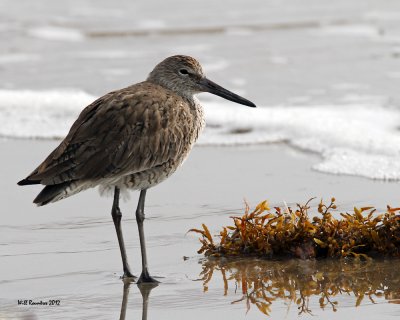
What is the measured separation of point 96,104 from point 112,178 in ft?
1.54

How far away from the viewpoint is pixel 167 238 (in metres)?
6.18

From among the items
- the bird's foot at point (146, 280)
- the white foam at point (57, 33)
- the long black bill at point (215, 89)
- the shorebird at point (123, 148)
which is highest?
the white foam at point (57, 33)

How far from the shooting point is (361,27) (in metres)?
15.1

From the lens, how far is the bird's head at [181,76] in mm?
6324

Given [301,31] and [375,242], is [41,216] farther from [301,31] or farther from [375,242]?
[301,31]

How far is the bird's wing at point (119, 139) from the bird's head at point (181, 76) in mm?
388

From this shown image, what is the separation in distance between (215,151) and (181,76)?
2.25 metres

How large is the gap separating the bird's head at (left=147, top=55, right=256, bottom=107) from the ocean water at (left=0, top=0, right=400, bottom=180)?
1.77 m

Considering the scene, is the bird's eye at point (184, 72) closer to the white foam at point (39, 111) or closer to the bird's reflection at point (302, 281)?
the bird's reflection at point (302, 281)

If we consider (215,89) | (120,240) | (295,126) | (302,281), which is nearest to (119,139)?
(120,240)

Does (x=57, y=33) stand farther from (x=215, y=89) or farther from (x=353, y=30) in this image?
(x=215, y=89)

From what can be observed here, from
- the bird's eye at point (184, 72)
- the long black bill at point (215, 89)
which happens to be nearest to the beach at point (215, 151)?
the long black bill at point (215, 89)

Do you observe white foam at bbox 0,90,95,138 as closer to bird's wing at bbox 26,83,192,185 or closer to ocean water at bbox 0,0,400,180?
ocean water at bbox 0,0,400,180

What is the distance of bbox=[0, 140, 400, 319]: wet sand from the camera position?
4.89 m
